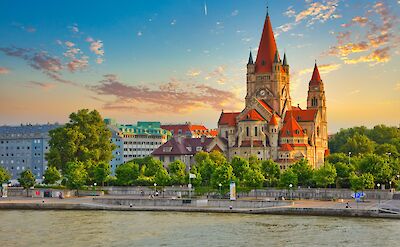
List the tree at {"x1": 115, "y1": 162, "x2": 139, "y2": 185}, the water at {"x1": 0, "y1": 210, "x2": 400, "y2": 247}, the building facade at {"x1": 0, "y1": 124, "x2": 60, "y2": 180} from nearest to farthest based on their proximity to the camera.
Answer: the water at {"x1": 0, "y1": 210, "x2": 400, "y2": 247} → the tree at {"x1": 115, "y1": 162, "x2": 139, "y2": 185} → the building facade at {"x1": 0, "y1": 124, "x2": 60, "y2": 180}

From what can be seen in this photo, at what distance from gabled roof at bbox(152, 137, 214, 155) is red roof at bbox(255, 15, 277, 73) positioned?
21777mm

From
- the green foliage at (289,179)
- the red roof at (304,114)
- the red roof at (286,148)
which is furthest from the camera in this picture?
the red roof at (304,114)

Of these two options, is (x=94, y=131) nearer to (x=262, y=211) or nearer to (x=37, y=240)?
(x=262, y=211)

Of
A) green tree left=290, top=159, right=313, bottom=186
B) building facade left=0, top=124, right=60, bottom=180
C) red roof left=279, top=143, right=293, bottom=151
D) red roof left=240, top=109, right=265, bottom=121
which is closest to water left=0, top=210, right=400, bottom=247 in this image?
green tree left=290, top=159, right=313, bottom=186

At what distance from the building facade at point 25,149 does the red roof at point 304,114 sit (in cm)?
6777

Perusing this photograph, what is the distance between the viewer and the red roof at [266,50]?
15425cm

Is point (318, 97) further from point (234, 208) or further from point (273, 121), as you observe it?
point (234, 208)

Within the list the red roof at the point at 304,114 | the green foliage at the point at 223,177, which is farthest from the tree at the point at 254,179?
the red roof at the point at 304,114

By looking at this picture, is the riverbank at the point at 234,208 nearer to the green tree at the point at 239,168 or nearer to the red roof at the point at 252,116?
the green tree at the point at 239,168

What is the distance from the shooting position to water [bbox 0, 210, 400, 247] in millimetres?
56000

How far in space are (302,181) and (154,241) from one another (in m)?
47.5

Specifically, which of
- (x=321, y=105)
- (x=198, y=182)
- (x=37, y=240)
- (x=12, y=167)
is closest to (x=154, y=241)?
(x=37, y=240)

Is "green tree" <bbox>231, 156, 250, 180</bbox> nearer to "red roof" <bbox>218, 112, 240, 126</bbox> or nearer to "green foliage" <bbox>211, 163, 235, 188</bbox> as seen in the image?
"green foliage" <bbox>211, 163, 235, 188</bbox>

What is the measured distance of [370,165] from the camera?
3661 inches
